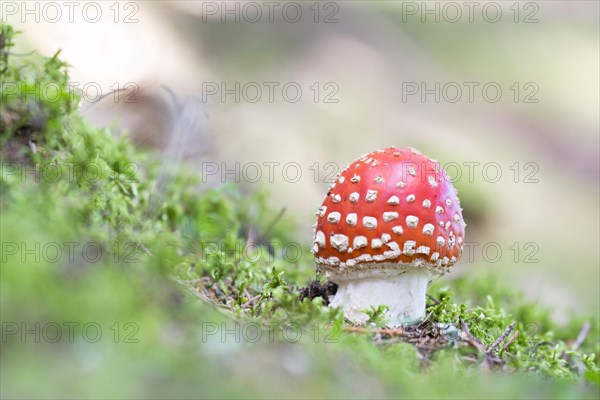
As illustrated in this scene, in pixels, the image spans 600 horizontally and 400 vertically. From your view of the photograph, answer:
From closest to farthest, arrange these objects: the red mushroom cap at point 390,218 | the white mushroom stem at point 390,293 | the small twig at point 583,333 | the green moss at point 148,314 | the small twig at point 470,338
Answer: the green moss at point 148,314, the small twig at point 470,338, the red mushroom cap at point 390,218, the white mushroom stem at point 390,293, the small twig at point 583,333

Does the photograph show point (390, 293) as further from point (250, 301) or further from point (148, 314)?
point (148, 314)

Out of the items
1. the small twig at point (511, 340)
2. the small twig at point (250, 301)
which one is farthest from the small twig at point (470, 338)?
the small twig at point (250, 301)

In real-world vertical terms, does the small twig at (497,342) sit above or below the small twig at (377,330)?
below

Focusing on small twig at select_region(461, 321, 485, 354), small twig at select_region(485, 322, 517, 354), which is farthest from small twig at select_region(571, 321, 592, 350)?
small twig at select_region(461, 321, 485, 354)

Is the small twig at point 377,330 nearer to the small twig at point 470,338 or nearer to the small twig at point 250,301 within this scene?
the small twig at point 470,338

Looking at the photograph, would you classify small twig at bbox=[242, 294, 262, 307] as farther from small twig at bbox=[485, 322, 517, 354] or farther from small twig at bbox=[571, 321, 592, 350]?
small twig at bbox=[571, 321, 592, 350]

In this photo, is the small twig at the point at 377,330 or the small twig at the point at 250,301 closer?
the small twig at the point at 377,330

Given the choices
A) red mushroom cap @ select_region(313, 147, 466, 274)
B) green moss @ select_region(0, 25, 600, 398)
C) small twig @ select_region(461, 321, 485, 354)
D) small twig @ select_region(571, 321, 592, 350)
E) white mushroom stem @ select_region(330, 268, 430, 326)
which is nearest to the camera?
green moss @ select_region(0, 25, 600, 398)
